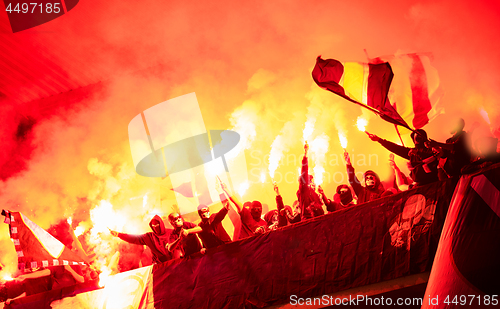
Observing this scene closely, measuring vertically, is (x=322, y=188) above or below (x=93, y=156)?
below

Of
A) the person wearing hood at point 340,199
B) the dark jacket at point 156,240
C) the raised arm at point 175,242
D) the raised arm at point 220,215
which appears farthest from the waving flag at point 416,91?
the dark jacket at point 156,240

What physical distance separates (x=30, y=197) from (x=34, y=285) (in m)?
1.75

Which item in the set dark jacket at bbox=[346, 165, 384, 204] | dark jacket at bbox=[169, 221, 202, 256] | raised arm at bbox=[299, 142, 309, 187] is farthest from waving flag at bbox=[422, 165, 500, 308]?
dark jacket at bbox=[169, 221, 202, 256]

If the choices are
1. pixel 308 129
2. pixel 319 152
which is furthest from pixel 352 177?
pixel 308 129

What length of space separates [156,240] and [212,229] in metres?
0.88

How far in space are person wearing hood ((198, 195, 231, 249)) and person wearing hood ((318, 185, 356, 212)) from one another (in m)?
1.32

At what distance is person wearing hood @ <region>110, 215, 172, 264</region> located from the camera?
4.73 meters

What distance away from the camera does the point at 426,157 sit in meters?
A: 4.16

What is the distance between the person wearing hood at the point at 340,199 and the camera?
4.28 metres

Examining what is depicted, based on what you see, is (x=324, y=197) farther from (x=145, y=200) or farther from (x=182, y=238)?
(x=145, y=200)

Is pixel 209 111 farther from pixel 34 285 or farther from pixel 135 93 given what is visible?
pixel 34 285

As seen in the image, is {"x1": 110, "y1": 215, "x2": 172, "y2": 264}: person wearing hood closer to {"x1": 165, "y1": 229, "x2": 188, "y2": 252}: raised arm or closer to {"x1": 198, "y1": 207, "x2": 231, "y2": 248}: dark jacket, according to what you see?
Result: {"x1": 165, "y1": 229, "x2": 188, "y2": 252}: raised arm

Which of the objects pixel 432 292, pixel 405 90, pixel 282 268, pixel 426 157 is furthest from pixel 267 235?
pixel 405 90

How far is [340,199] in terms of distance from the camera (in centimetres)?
437
